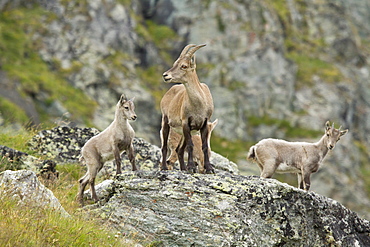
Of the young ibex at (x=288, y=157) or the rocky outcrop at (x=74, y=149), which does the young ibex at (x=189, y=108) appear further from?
the rocky outcrop at (x=74, y=149)

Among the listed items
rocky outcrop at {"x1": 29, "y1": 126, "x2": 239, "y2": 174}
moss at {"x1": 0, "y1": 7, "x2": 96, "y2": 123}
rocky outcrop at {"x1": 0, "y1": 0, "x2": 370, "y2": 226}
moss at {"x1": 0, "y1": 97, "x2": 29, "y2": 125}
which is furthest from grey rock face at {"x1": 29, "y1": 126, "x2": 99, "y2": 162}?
rocky outcrop at {"x1": 0, "y1": 0, "x2": 370, "y2": 226}

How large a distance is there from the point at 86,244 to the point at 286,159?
24.4 feet

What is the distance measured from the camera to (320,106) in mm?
44750

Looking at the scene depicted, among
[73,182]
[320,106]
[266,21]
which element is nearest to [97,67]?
[266,21]

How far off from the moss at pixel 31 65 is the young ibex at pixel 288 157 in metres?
19.2

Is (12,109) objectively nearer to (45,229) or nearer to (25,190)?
(25,190)

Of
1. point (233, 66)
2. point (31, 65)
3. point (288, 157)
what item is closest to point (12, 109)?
point (31, 65)

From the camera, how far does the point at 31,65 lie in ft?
110

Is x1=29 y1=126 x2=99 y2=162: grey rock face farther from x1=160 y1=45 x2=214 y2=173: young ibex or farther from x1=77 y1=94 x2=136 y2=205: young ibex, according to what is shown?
x1=160 y1=45 x2=214 y2=173: young ibex

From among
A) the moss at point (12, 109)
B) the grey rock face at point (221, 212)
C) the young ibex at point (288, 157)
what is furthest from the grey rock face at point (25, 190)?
the moss at point (12, 109)

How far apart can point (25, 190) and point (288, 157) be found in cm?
753

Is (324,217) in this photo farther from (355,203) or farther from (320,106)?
(320,106)

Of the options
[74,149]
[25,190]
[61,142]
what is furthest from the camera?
[61,142]

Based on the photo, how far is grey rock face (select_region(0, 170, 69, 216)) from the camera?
26.1 ft
